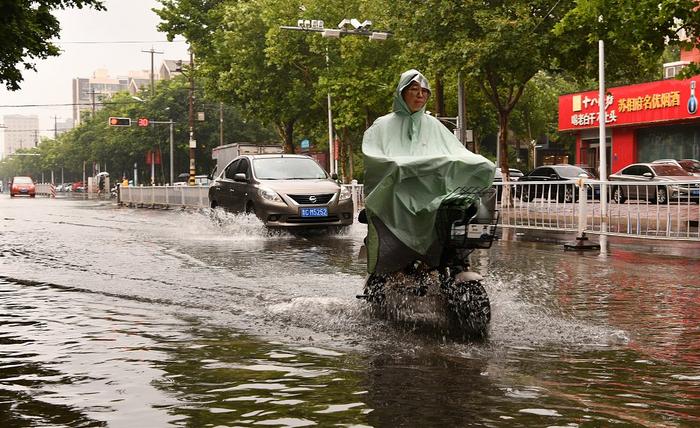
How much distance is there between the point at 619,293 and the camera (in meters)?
8.51

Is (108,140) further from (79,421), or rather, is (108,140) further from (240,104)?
(79,421)

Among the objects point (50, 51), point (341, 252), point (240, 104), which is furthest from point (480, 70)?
point (240, 104)

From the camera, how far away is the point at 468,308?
231 inches

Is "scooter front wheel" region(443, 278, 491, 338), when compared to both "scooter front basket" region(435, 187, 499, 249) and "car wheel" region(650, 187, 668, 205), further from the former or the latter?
"car wheel" region(650, 187, 668, 205)

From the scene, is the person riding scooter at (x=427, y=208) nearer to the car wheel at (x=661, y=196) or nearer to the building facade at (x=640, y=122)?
the car wheel at (x=661, y=196)

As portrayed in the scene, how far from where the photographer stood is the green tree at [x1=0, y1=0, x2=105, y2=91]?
2170 cm

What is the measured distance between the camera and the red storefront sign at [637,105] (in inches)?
1502

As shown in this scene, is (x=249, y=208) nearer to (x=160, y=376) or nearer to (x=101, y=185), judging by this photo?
(x=160, y=376)

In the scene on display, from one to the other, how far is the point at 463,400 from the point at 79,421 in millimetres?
1755

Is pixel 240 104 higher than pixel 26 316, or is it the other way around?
pixel 240 104

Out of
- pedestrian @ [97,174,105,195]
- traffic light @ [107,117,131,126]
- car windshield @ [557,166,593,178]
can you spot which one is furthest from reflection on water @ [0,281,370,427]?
pedestrian @ [97,174,105,195]

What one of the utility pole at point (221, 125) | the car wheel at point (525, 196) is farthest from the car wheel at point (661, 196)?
the utility pole at point (221, 125)

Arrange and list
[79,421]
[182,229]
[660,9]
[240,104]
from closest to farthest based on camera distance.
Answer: [79,421] < [660,9] < [182,229] < [240,104]

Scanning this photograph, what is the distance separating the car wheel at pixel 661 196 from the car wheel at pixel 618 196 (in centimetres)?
51
